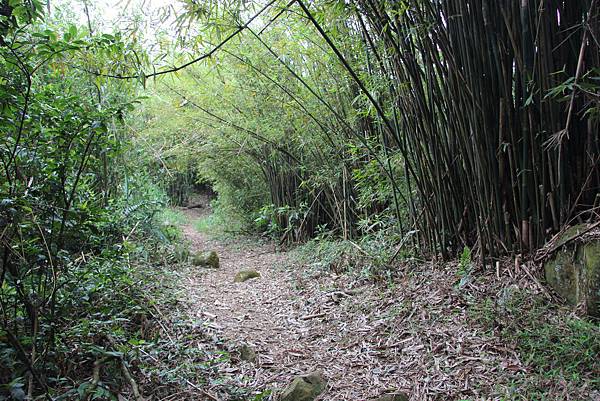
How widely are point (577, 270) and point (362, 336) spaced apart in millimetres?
1131

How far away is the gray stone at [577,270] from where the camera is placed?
1693 millimetres

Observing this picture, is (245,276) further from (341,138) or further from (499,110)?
(499,110)

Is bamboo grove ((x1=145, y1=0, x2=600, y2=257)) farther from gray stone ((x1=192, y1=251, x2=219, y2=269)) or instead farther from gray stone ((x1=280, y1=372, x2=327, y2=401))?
gray stone ((x1=192, y1=251, x2=219, y2=269))

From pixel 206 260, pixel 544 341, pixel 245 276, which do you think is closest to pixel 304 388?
pixel 544 341

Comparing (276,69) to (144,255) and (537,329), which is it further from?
(537,329)

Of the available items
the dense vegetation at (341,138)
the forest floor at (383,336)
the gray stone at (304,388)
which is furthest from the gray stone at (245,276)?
the gray stone at (304,388)

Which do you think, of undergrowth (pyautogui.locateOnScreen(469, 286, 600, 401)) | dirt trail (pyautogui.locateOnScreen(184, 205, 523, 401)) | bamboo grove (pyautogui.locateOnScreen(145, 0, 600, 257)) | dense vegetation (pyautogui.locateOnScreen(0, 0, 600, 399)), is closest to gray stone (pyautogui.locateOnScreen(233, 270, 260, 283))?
dirt trail (pyautogui.locateOnScreen(184, 205, 523, 401))

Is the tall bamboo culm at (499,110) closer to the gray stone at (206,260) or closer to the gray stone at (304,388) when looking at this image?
the gray stone at (304,388)

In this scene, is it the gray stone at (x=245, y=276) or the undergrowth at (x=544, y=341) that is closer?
the undergrowth at (x=544, y=341)

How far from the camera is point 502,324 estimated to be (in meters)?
1.87

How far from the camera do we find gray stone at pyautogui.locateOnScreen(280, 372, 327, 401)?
175 cm

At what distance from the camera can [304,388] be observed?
177cm

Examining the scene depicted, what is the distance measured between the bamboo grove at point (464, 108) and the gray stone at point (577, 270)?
134mm

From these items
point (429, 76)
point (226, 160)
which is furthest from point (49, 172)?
point (226, 160)
